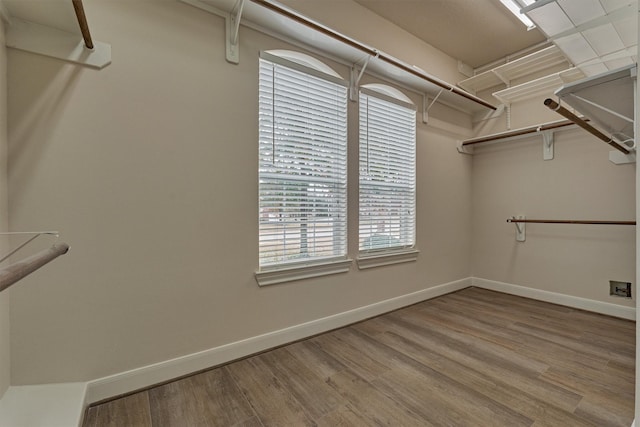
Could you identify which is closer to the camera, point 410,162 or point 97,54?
point 97,54

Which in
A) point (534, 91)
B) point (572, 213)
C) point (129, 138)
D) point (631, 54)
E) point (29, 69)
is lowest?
point (572, 213)

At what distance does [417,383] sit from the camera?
5.25 feet

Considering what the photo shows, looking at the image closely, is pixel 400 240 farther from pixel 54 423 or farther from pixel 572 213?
pixel 54 423

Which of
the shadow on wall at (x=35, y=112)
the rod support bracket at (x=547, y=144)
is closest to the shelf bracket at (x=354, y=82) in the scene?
the shadow on wall at (x=35, y=112)

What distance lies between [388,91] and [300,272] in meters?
1.99

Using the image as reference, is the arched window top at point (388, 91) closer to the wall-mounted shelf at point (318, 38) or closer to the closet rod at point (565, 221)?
the wall-mounted shelf at point (318, 38)

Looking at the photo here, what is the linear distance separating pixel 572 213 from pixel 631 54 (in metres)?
1.56

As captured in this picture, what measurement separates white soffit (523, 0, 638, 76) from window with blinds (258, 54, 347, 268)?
136cm

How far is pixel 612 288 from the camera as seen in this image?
2.66 metres

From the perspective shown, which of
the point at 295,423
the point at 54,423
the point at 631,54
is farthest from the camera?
the point at 631,54

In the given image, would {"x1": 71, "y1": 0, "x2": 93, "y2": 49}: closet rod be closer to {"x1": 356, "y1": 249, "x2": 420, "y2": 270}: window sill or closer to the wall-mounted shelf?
the wall-mounted shelf

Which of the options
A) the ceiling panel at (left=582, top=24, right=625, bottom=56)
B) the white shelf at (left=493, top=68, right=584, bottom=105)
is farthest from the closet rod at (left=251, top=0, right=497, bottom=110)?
the ceiling panel at (left=582, top=24, right=625, bottom=56)

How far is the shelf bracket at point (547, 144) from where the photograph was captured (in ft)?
9.71

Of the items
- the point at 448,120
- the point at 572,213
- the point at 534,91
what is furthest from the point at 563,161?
the point at 448,120
